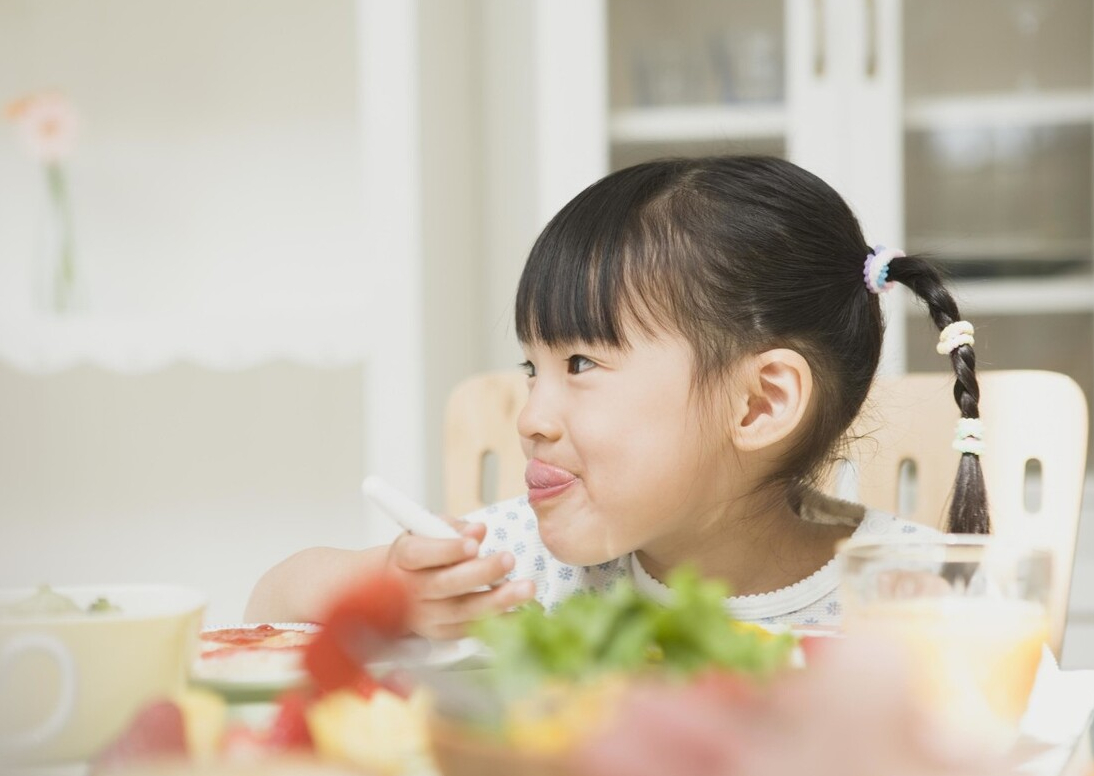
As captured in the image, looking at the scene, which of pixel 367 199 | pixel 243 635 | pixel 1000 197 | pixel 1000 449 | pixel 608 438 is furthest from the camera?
pixel 1000 197

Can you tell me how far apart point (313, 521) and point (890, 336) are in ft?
3.12

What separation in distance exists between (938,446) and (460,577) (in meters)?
0.54

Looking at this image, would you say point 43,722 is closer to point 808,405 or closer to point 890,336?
point 808,405

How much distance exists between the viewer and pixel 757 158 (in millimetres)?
919

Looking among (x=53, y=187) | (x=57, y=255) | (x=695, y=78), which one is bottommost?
(x=57, y=255)

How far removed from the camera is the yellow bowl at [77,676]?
0.28 metres

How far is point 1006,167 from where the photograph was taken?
1.62 meters

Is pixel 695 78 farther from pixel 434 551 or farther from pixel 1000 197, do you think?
pixel 434 551

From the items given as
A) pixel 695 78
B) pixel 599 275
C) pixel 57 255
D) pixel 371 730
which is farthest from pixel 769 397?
pixel 57 255

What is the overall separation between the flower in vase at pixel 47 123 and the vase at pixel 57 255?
3 centimetres

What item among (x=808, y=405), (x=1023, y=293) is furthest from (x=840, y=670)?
(x=1023, y=293)

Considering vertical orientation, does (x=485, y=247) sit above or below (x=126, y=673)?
above

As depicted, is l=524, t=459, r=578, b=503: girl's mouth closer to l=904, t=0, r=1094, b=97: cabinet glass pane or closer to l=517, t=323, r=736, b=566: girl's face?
l=517, t=323, r=736, b=566: girl's face

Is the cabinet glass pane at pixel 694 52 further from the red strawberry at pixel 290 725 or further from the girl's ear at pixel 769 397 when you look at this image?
the red strawberry at pixel 290 725
